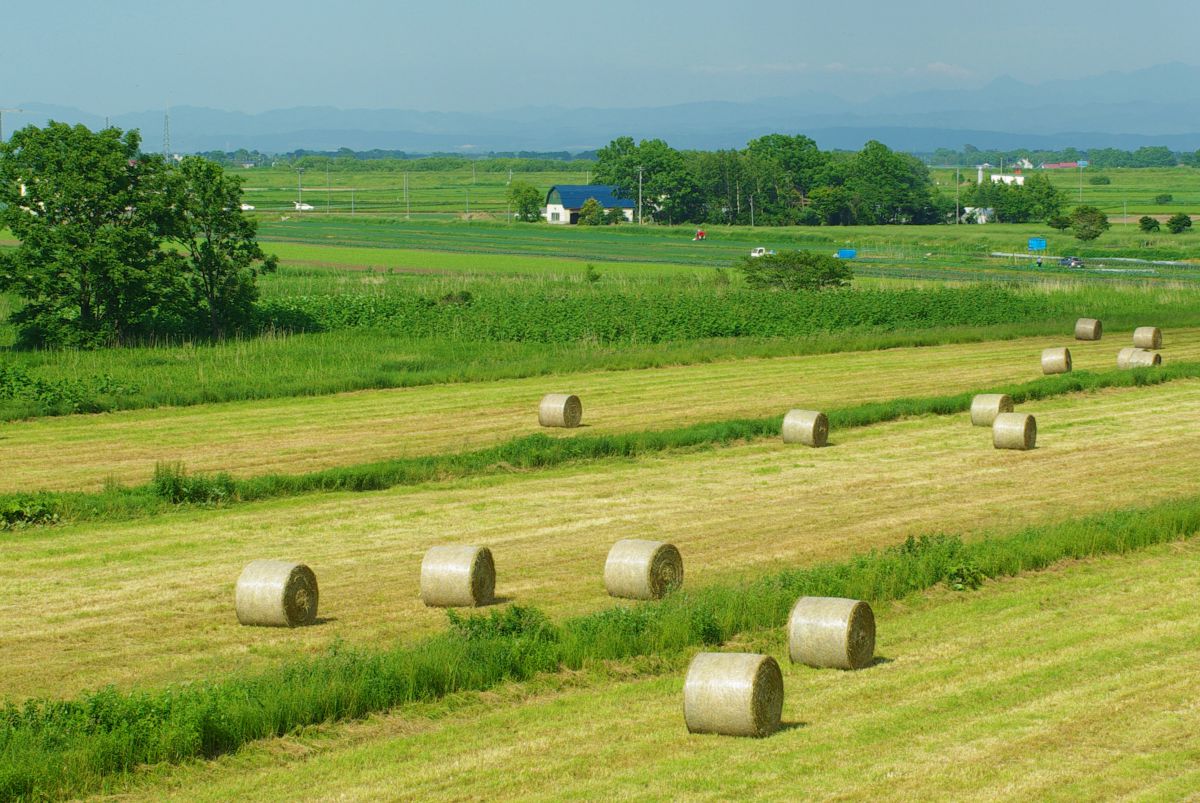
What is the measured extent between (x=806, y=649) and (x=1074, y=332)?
4221cm

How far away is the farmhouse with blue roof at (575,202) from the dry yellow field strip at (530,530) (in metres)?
141

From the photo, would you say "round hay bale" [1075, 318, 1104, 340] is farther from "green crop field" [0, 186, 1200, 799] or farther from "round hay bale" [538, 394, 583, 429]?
"round hay bale" [538, 394, 583, 429]

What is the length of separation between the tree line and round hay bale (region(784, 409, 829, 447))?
88.4 ft

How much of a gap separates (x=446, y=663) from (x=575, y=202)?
529 ft

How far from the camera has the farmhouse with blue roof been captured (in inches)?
6811

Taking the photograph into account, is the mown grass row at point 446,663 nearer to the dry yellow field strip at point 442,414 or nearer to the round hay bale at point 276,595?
the round hay bale at point 276,595

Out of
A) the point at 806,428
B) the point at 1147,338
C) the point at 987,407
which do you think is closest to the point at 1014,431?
the point at 987,407

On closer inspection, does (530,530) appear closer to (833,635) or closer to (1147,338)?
(833,635)

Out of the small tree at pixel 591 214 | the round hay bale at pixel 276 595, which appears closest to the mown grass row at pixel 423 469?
the round hay bale at pixel 276 595

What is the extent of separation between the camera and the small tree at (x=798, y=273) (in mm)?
69562

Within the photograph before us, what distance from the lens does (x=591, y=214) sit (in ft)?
552

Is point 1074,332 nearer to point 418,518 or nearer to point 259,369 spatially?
point 259,369

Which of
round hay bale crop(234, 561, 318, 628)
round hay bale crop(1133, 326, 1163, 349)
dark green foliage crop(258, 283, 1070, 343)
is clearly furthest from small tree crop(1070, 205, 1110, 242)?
round hay bale crop(234, 561, 318, 628)

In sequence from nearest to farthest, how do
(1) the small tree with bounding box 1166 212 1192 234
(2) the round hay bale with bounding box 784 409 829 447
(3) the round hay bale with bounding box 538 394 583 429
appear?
(2) the round hay bale with bounding box 784 409 829 447 < (3) the round hay bale with bounding box 538 394 583 429 < (1) the small tree with bounding box 1166 212 1192 234
